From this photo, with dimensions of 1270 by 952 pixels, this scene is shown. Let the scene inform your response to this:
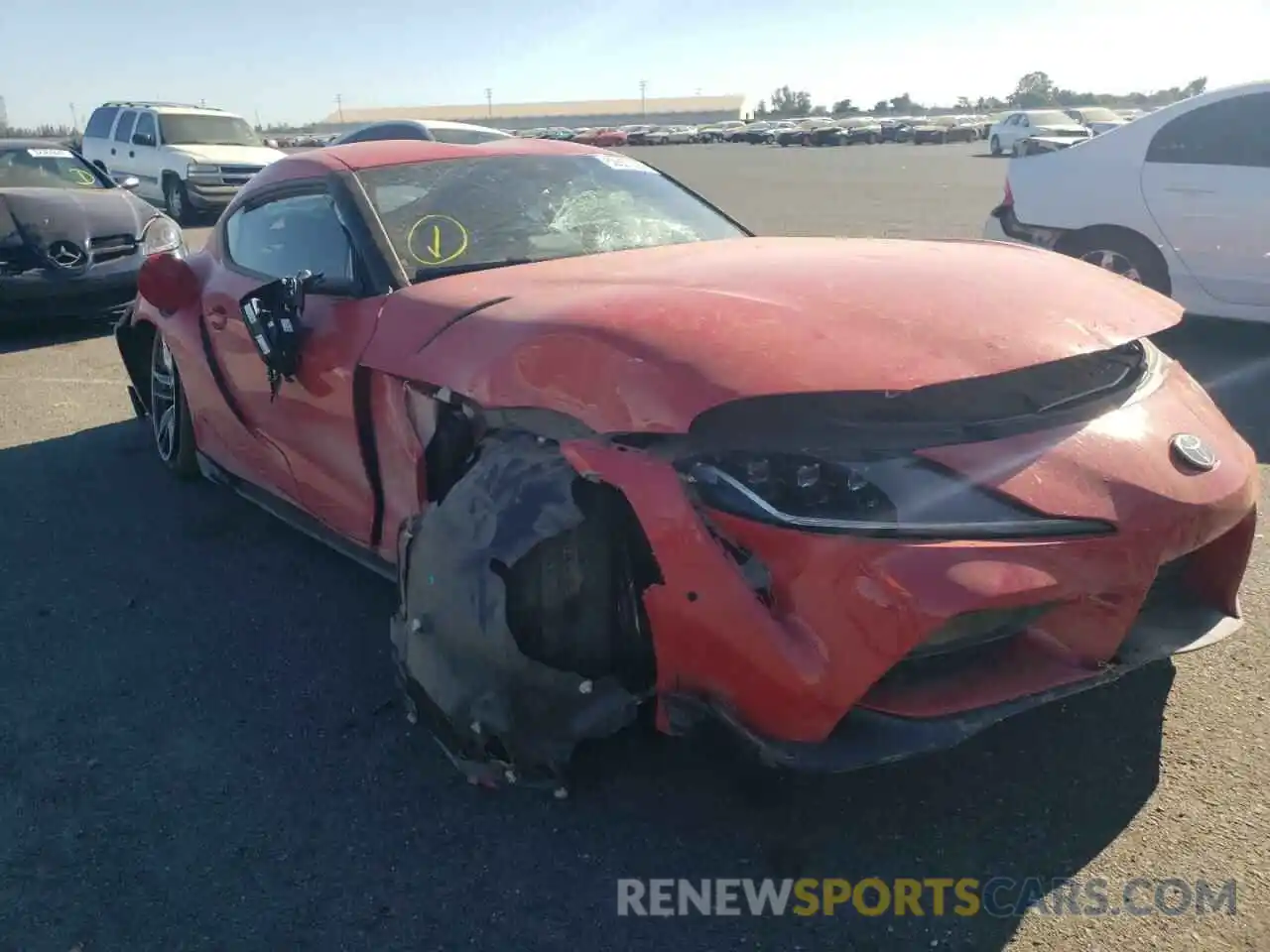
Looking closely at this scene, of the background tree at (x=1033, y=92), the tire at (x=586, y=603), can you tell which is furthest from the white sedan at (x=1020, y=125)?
the background tree at (x=1033, y=92)

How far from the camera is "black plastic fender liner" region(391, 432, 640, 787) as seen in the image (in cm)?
227

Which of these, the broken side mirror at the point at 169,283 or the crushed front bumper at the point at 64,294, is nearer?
the broken side mirror at the point at 169,283

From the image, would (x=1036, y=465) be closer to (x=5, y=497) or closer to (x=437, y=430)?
(x=437, y=430)

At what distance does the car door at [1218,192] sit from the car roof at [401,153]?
13.6 ft

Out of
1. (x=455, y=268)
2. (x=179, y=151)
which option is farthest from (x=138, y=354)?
(x=179, y=151)

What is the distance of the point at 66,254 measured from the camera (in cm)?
779

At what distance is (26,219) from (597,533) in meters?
7.38

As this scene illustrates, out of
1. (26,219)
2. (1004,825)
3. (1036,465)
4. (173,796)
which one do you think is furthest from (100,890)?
(26,219)

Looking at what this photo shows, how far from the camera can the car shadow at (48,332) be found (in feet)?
25.8

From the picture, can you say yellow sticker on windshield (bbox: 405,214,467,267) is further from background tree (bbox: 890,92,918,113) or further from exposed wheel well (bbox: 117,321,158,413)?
background tree (bbox: 890,92,918,113)

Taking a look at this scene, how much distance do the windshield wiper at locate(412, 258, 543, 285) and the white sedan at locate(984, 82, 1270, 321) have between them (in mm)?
4698

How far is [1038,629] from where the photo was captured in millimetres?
2150

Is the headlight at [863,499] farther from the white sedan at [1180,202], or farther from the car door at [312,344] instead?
the white sedan at [1180,202]

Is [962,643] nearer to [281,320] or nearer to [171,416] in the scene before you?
[281,320]
